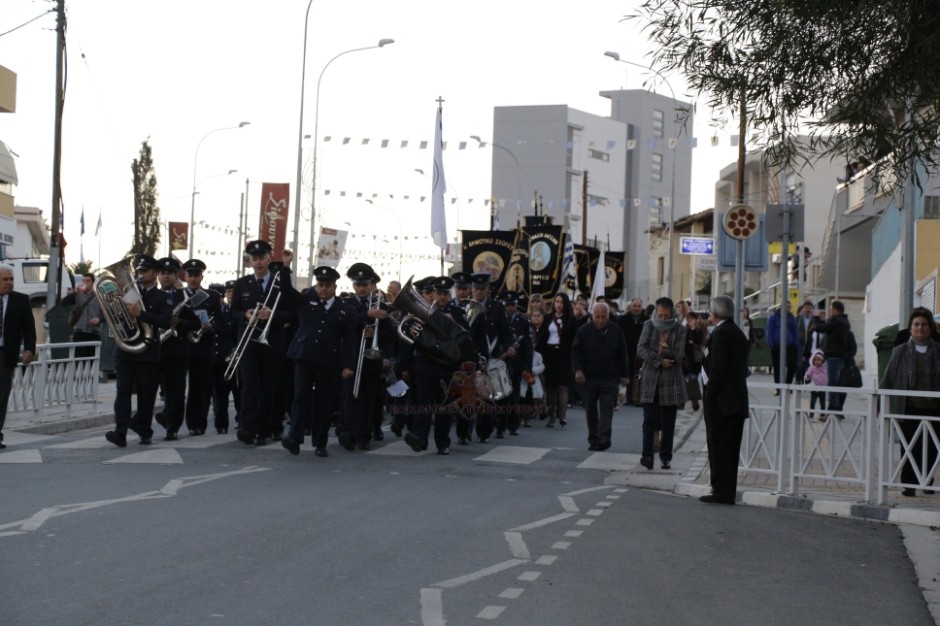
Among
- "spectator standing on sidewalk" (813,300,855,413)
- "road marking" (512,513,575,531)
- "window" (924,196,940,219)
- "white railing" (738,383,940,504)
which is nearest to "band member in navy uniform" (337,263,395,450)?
"white railing" (738,383,940,504)

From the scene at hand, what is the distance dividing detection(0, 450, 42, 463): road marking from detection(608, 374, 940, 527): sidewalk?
5.66m

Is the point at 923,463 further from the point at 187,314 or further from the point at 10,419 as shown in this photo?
the point at 10,419

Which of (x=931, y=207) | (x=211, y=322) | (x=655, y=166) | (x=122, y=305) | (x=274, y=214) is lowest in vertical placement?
(x=211, y=322)

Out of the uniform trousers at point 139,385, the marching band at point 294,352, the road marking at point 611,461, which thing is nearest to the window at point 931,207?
the road marking at point 611,461

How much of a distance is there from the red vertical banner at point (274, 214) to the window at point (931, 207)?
45.6ft

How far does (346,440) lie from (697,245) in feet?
171

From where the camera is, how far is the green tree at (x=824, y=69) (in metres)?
10.1

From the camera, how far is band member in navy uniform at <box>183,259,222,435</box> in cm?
1684

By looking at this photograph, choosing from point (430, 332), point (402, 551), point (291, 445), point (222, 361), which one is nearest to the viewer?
point (402, 551)

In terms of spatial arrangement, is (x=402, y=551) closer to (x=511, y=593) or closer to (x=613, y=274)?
(x=511, y=593)

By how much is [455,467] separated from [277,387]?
2.83 meters

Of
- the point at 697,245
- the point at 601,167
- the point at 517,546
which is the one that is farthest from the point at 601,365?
the point at 601,167

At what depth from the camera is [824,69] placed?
10734mm

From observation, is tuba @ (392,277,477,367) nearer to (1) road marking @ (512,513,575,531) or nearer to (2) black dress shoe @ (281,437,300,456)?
(2) black dress shoe @ (281,437,300,456)
